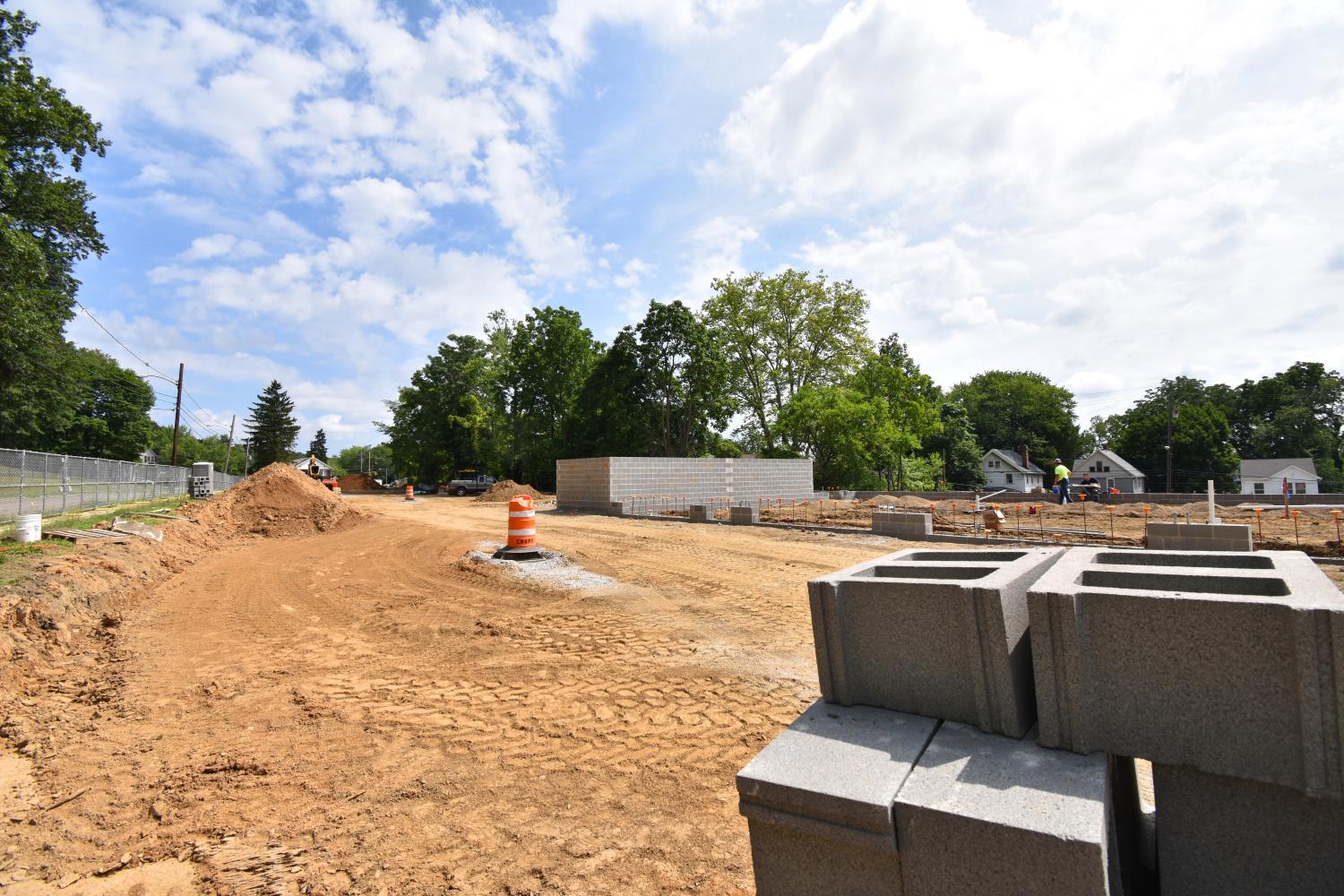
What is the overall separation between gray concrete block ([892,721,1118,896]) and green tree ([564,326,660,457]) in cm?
3706

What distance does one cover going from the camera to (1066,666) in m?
1.99

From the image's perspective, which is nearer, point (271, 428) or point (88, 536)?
point (88, 536)

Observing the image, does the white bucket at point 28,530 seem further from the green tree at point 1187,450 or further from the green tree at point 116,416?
the green tree at point 1187,450

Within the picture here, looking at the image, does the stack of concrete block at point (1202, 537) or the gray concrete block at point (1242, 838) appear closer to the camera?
the gray concrete block at point (1242, 838)

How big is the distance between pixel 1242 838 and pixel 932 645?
1044 mm

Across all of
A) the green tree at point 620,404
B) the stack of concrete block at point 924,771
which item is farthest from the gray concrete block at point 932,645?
the green tree at point 620,404

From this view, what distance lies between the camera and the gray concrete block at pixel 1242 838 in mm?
1861

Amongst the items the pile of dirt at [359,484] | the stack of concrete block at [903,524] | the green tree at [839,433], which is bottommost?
the stack of concrete block at [903,524]

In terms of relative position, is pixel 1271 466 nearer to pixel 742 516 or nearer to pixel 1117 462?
pixel 1117 462

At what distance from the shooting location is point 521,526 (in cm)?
1062

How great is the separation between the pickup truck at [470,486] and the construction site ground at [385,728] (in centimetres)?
3620

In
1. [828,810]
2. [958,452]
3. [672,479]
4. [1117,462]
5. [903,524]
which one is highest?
[958,452]

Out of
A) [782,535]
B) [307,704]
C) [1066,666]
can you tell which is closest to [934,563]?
[1066,666]

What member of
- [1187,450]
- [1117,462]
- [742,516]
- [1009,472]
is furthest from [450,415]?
[1187,450]
